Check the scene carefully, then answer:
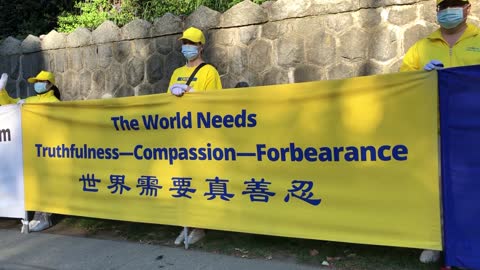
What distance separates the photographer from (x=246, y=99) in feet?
14.4

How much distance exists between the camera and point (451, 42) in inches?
166

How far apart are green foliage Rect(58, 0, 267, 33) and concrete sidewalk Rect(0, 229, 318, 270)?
4363 mm

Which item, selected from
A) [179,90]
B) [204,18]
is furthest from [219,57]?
[179,90]

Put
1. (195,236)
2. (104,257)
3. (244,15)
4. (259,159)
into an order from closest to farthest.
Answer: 1. (259,159)
2. (104,257)
3. (195,236)
4. (244,15)

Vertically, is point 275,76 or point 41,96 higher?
point 275,76

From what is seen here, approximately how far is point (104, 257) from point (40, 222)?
1595 millimetres

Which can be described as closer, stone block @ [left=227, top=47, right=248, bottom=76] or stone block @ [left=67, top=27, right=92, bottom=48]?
stone block @ [left=227, top=47, right=248, bottom=76]

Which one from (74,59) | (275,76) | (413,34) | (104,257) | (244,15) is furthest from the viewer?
(74,59)

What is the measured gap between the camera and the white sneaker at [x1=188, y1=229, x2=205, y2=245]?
4.97 metres

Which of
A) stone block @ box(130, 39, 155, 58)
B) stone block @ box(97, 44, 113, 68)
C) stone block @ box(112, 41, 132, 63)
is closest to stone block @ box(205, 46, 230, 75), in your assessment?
stone block @ box(130, 39, 155, 58)

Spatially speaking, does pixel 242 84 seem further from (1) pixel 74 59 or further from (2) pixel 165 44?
(1) pixel 74 59

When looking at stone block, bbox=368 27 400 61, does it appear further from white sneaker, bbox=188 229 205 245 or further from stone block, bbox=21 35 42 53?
stone block, bbox=21 35 42 53

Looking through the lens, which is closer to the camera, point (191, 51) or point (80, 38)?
point (191, 51)

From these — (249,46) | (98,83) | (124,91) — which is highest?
(249,46)
